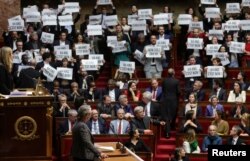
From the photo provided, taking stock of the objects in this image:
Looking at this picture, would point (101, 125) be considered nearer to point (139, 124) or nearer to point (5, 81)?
point (139, 124)

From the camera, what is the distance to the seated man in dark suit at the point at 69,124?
1092 centimetres

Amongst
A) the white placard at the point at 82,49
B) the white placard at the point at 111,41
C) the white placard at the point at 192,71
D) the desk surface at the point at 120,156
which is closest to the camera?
the desk surface at the point at 120,156

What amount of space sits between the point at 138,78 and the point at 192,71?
1020 mm

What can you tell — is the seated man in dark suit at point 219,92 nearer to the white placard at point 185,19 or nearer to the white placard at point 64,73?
the white placard at point 64,73

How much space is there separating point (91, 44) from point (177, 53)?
197 cm

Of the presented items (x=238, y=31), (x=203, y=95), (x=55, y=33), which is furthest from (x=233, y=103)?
(x=55, y=33)

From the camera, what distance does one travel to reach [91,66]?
13461 mm

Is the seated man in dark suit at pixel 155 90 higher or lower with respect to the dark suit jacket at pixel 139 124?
higher

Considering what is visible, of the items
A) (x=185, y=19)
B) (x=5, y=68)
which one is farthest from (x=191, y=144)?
(x=185, y=19)

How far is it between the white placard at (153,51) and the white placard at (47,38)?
6.53 ft

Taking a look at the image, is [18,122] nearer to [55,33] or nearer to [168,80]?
[168,80]

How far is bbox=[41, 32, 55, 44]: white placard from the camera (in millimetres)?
14308

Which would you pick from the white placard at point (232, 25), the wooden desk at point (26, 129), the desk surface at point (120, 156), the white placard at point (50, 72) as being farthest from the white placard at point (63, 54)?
the desk surface at point (120, 156)

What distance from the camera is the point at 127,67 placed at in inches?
532
